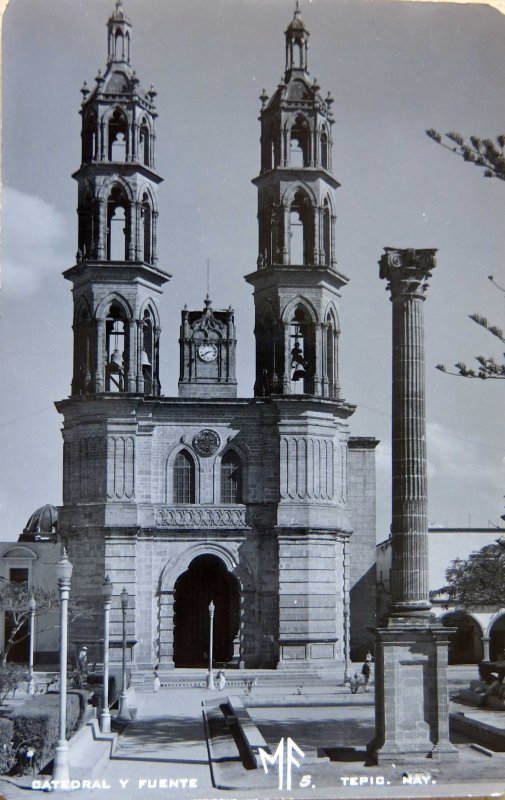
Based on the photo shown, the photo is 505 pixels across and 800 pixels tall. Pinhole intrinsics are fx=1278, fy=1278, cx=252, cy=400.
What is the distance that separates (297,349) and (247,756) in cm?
2718

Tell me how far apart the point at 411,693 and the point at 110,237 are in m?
30.4

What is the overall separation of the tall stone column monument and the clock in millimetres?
25217

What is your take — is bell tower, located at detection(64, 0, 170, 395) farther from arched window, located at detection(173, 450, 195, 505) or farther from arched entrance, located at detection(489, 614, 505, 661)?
arched entrance, located at detection(489, 614, 505, 661)

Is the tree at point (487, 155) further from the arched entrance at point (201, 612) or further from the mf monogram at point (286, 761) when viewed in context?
the arched entrance at point (201, 612)

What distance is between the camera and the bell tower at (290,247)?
163 ft

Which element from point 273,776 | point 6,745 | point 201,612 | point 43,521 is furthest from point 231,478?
point 273,776

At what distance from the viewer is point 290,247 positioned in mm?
50500

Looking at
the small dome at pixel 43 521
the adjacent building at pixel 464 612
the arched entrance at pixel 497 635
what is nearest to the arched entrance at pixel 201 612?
the adjacent building at pixel 464 612

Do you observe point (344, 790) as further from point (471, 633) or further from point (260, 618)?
point (471, 633)

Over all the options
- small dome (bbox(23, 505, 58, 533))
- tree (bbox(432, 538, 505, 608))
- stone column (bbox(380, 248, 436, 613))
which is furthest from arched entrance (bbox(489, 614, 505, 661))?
stone column (bbox(380, 248, 436, 613))

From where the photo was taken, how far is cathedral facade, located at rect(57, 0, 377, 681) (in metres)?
47.7

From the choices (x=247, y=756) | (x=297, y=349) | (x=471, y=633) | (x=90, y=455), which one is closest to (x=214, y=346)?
(x=297, y=349)

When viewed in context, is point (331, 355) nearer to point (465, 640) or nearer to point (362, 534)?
point (362, 534)

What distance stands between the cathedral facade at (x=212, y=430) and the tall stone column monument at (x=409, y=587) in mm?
23024
